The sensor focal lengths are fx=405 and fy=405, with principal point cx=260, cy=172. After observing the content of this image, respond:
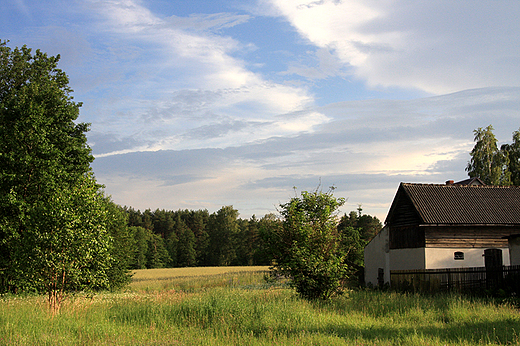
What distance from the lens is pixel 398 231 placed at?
30.3 metres

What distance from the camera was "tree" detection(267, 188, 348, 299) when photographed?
53.4 feet

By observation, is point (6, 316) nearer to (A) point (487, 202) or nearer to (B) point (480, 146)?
(A) point (487, 202)

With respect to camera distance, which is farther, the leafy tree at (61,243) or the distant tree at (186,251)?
the distant tree at (186,251)

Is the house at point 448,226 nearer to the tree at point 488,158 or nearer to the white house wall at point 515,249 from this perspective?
the white house wall at point 515,249

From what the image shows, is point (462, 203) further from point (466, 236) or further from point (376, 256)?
point (376, 256)

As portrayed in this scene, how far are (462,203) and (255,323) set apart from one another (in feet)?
76.9

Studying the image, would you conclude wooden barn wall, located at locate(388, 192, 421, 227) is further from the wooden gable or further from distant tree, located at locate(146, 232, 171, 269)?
distant tree, located at locate(146, 232, 171, 269)

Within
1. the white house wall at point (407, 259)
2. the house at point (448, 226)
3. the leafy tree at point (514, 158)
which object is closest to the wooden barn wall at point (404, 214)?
the house at point (448, 226)

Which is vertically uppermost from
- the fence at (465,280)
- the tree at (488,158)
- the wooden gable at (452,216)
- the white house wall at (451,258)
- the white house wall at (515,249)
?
the tree at (488,158)

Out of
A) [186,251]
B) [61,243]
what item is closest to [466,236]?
[61,243]

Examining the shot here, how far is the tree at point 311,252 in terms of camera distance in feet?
53.4

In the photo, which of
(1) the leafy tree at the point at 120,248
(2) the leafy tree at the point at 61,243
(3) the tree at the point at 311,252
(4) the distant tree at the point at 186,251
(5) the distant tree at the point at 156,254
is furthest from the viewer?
(4) the distant tree at the point at 186,251

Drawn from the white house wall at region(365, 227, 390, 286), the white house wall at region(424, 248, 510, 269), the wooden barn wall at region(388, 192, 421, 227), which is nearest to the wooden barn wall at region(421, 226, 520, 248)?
the white house wall at region(424, 248, 510, 269)

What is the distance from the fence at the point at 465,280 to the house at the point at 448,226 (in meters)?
3.62
